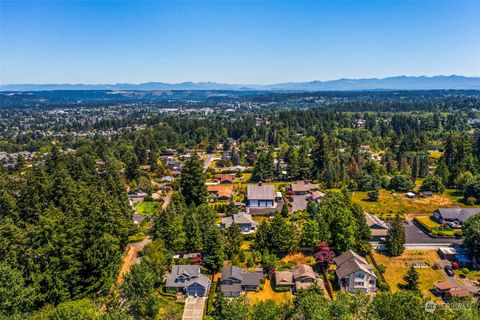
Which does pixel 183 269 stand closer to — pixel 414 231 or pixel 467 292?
pixel 467 292

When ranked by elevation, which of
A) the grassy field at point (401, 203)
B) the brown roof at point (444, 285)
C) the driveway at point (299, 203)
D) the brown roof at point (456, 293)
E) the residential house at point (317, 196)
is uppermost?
the residential house at point (317, 196)

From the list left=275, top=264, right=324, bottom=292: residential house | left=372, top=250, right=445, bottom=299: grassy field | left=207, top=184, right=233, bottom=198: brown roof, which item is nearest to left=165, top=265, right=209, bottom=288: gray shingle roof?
left=275, top=264, right=324, bottom=292: residential house

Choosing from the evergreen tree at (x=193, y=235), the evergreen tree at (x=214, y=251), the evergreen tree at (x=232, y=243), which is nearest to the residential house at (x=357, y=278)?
the evergreen tree at (x=232, y=243)

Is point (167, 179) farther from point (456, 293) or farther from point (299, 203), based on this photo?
point (456, 293)

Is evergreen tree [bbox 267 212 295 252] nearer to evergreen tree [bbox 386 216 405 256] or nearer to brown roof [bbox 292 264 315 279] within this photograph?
brown roof [bbox 292 264 315 279]

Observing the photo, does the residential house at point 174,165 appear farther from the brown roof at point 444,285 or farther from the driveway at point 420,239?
the brown roof at point 444,285

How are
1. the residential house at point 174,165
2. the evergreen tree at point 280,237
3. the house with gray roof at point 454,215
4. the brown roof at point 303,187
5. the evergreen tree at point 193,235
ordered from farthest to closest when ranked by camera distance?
the residential house at point 174,165 → the brown roof at point 303,187 → the house with gray roof at point 454,215 → the evergreen tree at point 193,235 → the evergreen tree at point 280,237
